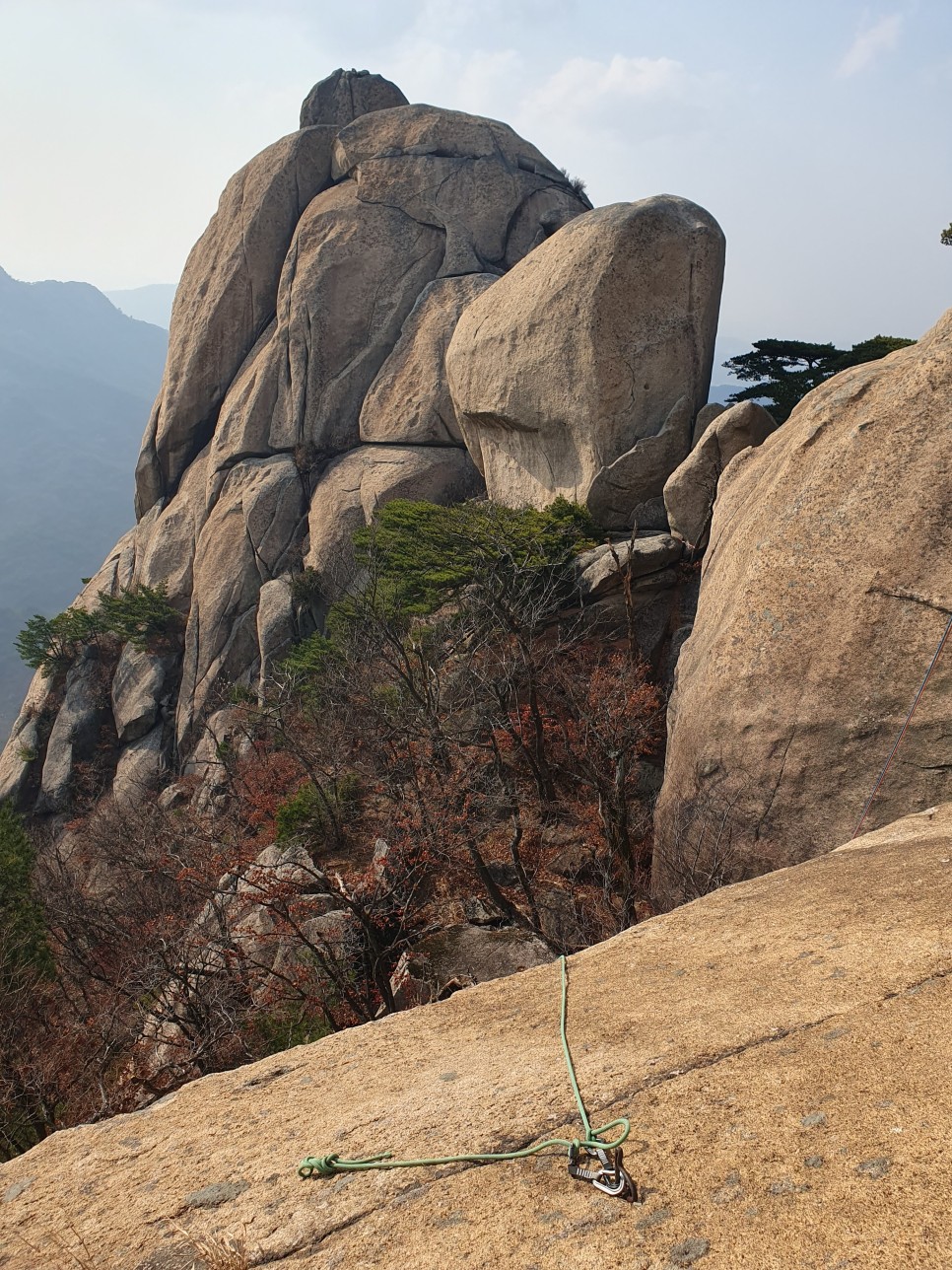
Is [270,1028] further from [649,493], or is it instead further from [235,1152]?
[649,493]

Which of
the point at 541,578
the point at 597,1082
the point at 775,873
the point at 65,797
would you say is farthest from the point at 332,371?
the point at 597,1082

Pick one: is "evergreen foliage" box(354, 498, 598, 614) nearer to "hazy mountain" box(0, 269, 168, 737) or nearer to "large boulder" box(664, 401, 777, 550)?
"large boulder" box(664, 401, 777, 550)

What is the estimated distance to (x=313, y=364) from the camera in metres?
25.5

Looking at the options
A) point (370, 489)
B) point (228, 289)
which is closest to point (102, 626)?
point (370, 489)

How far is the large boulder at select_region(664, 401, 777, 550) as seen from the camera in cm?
1419

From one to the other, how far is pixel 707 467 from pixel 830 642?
281 inches

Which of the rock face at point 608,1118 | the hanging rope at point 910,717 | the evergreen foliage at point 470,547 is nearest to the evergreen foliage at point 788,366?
the evergreen foliage at point 470,547

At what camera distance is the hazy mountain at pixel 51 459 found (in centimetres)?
12731

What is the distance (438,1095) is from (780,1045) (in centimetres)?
123

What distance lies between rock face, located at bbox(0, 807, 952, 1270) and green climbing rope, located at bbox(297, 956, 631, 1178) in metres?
0.03

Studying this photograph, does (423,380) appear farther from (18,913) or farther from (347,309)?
(18,913)

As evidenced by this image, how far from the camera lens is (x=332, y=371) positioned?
25.5 m

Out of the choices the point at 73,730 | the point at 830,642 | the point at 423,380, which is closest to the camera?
the point at 830,642

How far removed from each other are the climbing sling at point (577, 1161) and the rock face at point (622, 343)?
14907mm
